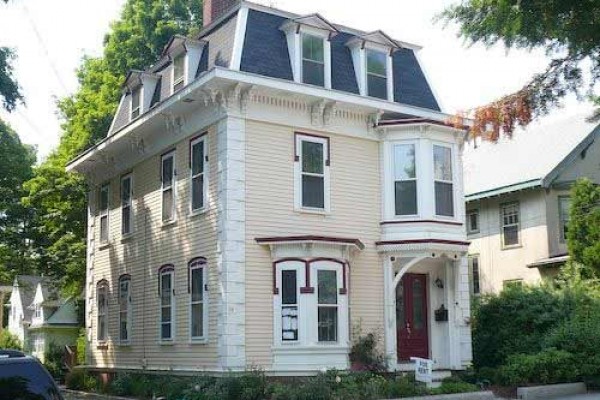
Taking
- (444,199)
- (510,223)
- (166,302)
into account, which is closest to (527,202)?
(510,223)

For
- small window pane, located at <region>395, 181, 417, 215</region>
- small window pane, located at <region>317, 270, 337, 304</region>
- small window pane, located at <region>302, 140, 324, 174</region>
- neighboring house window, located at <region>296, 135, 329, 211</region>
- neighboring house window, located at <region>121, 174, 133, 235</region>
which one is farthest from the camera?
neighboring house window, located at <region>121, 174, 133, 235</region>

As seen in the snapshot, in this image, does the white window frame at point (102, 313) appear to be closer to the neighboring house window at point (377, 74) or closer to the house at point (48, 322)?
the neighboring house window at point (377, 74)

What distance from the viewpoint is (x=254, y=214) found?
64.0ft

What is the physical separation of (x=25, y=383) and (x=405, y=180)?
47.1ft

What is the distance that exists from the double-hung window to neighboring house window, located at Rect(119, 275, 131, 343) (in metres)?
7.11

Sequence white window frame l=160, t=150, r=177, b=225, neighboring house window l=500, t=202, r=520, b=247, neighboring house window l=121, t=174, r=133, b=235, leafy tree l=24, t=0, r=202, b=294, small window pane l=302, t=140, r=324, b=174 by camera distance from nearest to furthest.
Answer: small window pane l=302, t=140, r=324, b=174, white window frame l=160, t=150, r=177, b=225, neighboring house window l=121, t=174, r=133, b=235, neighboring house window l=500, t=202, r=520, b=247, leafy tree l=24, t=0, r=202, b=294

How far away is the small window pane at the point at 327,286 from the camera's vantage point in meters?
19.7

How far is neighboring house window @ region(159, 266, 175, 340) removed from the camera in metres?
21.4

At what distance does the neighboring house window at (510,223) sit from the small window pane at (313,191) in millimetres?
13302

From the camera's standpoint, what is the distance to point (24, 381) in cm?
869

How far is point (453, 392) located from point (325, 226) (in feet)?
16.8

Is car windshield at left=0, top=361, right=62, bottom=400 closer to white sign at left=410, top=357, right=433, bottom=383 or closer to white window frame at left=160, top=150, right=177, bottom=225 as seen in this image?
white sign at left=410, top=357, right=433, bottom=383

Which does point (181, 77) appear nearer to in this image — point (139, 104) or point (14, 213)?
point (139, 104)

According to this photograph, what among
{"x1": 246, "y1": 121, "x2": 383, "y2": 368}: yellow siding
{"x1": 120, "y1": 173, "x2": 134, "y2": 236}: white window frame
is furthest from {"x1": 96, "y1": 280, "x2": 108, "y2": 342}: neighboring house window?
{"x1": 246, "y1": 121, "x2": 383, "y2": 368}: yellow siding
